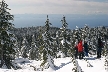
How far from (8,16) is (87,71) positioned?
1410 cm

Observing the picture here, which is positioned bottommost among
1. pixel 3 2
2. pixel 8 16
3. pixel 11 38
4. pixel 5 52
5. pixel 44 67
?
pixel 44 67

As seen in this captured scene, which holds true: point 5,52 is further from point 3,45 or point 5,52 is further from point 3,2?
point 3,2

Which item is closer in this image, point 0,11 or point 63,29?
point 0,11

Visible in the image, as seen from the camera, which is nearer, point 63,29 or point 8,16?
point 8,16

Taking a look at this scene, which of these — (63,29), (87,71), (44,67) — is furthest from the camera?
(63,29)

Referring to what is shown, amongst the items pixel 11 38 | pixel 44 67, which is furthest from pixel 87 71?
pixel 11 38

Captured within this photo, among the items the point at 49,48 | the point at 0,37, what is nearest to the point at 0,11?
the point at 0,37

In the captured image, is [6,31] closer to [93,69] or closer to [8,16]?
[8,16]

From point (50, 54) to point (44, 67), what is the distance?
182cm

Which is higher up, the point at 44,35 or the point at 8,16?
the point at 8,16

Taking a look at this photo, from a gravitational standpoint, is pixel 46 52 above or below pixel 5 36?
below

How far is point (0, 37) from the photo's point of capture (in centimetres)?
2833

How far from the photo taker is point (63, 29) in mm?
54781

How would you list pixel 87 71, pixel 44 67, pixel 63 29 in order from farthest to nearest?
1. pixel 63 29
2. pixel 44 67
3. pixel 87 71
